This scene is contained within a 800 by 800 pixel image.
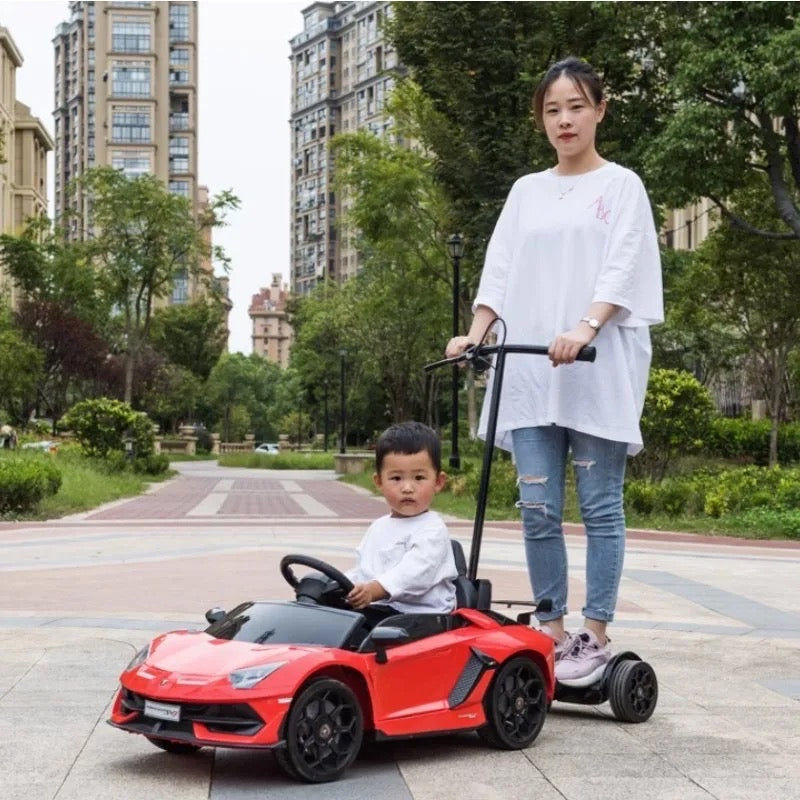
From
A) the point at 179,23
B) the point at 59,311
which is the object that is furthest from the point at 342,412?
the point at 179,23

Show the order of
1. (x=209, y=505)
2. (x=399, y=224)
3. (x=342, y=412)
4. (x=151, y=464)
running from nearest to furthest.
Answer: (x=209, y=505)
(x=399, y=224)
(x=151, y=464)
(x=342, y=412)

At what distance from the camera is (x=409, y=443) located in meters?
4.55

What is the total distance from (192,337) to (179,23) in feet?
272

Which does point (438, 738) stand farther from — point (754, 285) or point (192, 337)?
point (192, 337)

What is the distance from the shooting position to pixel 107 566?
34.8 feet

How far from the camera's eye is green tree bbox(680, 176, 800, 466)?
2989 centimetres

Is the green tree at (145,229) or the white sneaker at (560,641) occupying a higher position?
the green tree at (145,229)

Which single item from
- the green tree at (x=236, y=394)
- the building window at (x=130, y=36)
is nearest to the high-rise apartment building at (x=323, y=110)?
the building window at (x=130, y=36)

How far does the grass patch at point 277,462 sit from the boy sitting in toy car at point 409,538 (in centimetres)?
4843

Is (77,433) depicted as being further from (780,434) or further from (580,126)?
(580,126)

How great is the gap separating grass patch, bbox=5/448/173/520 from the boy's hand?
1433 centimetres

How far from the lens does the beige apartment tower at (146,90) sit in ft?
500

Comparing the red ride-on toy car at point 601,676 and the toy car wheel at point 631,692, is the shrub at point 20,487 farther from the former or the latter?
the toy car wheel at point 631,692

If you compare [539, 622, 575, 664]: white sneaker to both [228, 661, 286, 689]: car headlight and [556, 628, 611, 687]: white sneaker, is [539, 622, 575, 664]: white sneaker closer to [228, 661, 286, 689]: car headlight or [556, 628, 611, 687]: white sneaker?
[556, 628, 611, 687]: white sneaker
